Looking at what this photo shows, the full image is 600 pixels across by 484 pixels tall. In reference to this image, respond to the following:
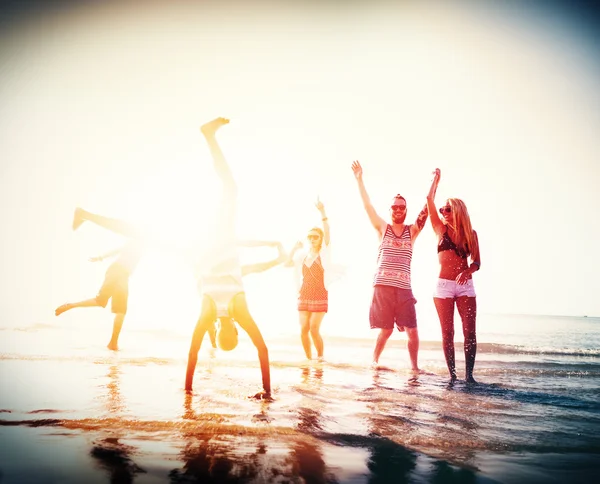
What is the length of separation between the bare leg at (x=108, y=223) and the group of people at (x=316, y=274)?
0.05ft

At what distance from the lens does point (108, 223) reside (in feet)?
21.8

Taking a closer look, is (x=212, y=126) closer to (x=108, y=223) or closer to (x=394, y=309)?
(x=108, y=223)

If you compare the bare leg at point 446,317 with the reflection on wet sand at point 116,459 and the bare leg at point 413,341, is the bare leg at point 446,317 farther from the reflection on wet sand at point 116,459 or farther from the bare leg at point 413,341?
the reflection on wet sand at point 116,459

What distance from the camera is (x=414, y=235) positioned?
22.7ft

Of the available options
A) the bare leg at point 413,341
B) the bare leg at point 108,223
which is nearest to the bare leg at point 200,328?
the bare leg at point 108,223

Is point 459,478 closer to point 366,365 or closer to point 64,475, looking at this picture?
point 64,475

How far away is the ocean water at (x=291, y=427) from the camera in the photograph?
2.49 meters

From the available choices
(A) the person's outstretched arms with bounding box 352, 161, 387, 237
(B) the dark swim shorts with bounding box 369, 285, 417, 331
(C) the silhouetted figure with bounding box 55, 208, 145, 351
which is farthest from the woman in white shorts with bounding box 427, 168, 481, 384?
(C) the silhouetted figure with bounding box 55, 208, 145, 351

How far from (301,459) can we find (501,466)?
1296 millimetres

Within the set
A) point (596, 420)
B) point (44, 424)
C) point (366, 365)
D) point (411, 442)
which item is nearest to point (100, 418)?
point (44, 424)

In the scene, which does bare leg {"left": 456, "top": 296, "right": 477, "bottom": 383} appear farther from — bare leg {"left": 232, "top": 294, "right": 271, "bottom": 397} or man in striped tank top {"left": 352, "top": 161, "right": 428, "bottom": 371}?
bare leg {"left": 232, "top": 294, "right": 271, "bottom": 397}

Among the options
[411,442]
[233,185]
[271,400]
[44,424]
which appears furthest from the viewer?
[233,185]

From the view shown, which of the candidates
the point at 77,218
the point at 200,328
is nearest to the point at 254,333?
the point at 200,328

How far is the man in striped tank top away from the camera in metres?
6.71
